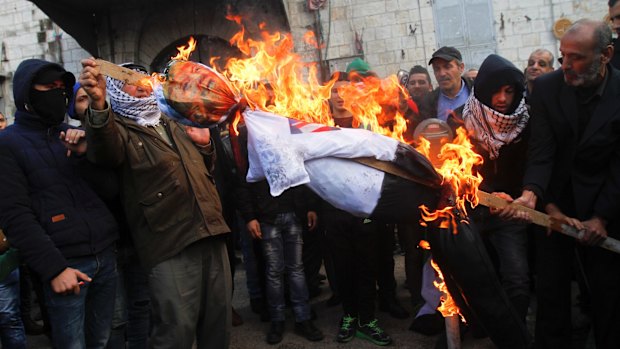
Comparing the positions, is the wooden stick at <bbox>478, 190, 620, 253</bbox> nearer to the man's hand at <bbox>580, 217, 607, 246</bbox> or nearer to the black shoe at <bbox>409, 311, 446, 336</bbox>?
the man's hand at <bbox>580, 217, 607, 246</bbox>

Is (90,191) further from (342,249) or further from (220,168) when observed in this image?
(342,249)

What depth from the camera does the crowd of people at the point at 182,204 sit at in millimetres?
2725

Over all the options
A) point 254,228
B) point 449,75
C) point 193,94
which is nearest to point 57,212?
point 193,94

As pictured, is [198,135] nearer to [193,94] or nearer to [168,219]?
[193,94]

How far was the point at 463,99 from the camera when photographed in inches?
195

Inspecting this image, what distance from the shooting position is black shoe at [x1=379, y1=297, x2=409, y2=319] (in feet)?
15.2

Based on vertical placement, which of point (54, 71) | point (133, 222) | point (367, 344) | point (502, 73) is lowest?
point (367, 344)

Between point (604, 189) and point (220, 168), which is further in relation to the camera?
point (220, 168)

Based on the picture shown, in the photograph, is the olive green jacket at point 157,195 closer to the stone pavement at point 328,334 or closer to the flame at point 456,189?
the flame at point 456,189

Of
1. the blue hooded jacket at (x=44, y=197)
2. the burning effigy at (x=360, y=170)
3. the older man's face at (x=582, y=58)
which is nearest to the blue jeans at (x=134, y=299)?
the blue hooded jacket at (x=44, y=197)

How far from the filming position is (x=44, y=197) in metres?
2.79

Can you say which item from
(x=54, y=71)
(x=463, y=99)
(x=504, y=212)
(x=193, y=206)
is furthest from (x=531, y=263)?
(x=54, y=71)

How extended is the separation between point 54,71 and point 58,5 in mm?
8042

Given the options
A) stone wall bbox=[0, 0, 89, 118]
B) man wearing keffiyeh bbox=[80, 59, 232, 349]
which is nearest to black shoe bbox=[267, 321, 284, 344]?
man wearing keffiyeh bbox=[80, 59, 232, 349]
